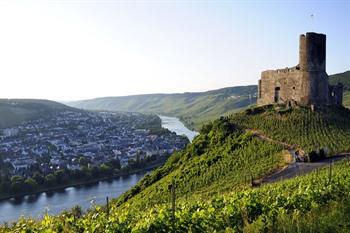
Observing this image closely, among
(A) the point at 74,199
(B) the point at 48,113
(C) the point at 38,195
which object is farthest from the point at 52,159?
(B) the point at 48,113

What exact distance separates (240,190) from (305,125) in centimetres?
1589

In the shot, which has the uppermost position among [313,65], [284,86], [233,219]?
[313,65]

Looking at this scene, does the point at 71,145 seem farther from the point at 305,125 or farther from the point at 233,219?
the point at 233,219

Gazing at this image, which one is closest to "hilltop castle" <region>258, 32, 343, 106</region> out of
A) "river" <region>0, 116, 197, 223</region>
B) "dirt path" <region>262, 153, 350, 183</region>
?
"dirt path" <region>262, 153, 350, 183</region>

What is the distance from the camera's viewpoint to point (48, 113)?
195m

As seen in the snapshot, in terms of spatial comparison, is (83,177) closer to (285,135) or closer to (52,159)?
(52,159)

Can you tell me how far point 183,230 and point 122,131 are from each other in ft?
520

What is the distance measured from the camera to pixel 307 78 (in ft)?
125

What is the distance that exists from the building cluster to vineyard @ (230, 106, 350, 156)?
57.3 m

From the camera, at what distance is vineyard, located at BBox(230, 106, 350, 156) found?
107ft

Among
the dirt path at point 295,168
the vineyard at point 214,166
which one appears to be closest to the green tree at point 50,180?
the vineyard at point 214,166

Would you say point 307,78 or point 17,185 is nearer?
point 307,78

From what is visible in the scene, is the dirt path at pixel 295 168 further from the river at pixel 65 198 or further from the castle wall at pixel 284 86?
the river at pixel 65 198

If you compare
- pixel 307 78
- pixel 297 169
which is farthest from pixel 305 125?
pixel 297 169
